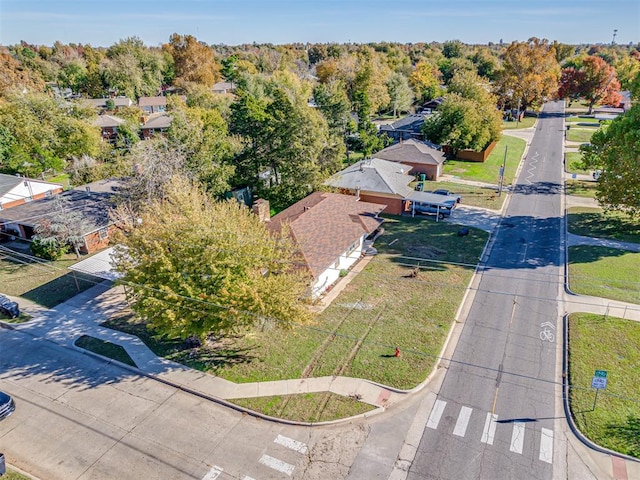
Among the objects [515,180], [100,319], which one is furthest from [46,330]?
[515,180]

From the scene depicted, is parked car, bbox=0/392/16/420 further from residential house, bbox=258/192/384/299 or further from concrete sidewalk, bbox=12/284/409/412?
residential house, bbox=258/192/384/299

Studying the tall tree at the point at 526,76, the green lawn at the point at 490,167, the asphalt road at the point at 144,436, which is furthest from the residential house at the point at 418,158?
the tall tree at the point at 526,76

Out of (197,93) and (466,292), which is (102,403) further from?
(197,93)

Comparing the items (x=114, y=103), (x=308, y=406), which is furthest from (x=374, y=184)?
(x=114, y=103)

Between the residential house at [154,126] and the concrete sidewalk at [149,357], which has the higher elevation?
the residential house at [154,126]

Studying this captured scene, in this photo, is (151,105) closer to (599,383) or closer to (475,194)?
(475,194)

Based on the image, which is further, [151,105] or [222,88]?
[222,88]

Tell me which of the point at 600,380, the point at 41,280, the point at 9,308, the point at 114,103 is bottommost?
the point at 41,280

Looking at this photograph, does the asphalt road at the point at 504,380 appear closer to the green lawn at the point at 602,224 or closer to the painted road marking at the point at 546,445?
the painted road marking at the point at 546,445

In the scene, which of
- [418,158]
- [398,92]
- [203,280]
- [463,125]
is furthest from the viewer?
[398,92]
